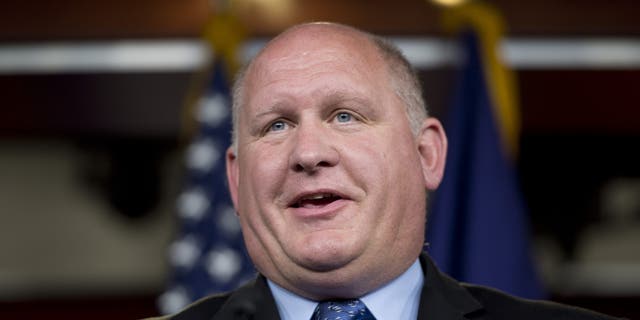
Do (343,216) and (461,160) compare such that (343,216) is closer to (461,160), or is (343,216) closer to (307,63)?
(307,63)

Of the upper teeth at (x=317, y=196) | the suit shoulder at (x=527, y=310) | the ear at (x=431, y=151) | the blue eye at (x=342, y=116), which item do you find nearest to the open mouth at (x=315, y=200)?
the upper teeth at (x=317, y=196)

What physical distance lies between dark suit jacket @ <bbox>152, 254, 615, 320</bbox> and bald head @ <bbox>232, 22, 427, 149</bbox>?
0.92ft

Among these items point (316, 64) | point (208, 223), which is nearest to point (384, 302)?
point (316, 64)

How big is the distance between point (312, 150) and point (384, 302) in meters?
0.31

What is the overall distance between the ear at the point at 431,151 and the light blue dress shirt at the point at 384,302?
17 centimetres

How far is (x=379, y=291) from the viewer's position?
2.03 metres

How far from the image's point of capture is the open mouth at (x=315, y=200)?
1.94 meters

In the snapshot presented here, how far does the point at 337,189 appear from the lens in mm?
1924

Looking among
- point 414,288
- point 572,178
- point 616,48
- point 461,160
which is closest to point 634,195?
point 572,178

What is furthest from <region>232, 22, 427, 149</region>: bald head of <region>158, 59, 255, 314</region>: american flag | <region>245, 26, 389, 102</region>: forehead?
<region>158, 59, 255, 314</region>: american flag

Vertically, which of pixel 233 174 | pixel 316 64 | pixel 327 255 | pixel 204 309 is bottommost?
pixel 204 309

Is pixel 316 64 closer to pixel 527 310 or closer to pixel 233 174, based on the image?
pixel 233 174

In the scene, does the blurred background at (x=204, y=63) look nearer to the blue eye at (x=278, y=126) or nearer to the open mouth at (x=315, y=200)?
the blue eye at (x=278, y=126)

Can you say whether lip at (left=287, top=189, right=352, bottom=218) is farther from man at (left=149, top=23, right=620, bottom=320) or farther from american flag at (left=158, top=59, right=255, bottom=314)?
american flag at (left=158, top=59, right=255, bottom=314)
